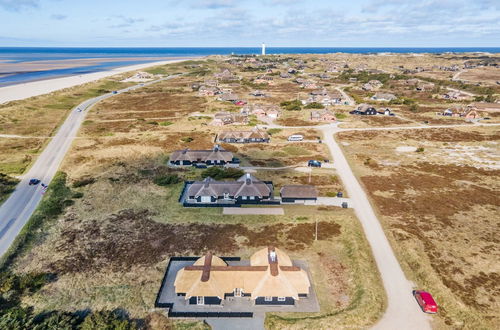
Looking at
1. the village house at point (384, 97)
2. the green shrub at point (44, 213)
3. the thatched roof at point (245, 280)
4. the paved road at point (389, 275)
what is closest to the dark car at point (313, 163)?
the paved road at point (389, 275)

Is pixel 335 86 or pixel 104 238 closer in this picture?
pixel 104 238

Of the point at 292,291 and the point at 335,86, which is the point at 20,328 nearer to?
the point at 292,291

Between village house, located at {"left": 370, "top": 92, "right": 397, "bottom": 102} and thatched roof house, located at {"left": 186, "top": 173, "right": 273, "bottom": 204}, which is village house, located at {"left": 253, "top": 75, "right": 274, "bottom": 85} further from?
thatched roof house, located at {"left": 186, "top": 173, "right": 273, "bottom": 204}

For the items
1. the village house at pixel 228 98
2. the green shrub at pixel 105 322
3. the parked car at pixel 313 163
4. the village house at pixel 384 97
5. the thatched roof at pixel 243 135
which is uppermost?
the village house at pixel 384 97

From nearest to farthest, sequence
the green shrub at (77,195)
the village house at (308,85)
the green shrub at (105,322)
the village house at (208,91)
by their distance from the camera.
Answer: the green shrub at (105,322) → the green shrub at (77,195) → the village house at (208,91) → the village house at (308,85)

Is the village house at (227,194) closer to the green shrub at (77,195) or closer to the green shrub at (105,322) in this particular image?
the green shrub at (77,195)

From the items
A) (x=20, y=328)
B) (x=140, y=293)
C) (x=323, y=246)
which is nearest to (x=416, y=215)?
(x=323, y=246)

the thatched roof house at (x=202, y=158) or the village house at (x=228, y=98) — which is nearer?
the thatched roof house at (x=202, y=158)
